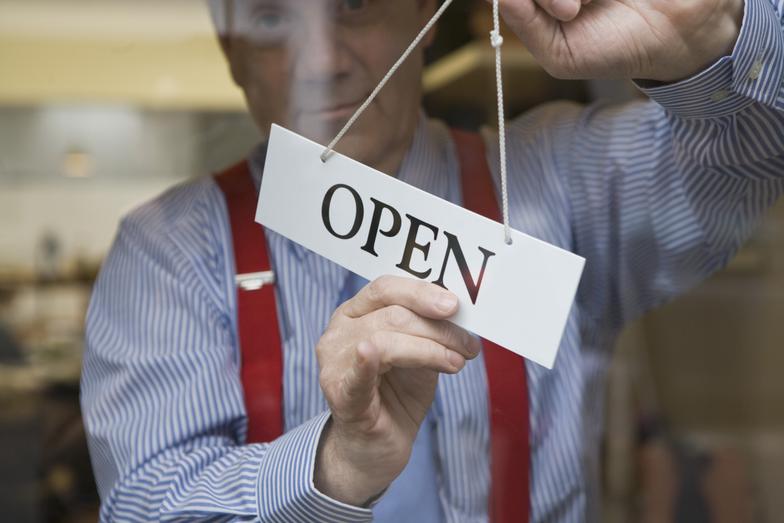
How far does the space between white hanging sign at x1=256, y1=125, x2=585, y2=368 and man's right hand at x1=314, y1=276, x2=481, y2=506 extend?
0.01 metres

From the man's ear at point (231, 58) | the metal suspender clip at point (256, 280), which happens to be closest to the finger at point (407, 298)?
the metal suspender clip at point (256, 280)

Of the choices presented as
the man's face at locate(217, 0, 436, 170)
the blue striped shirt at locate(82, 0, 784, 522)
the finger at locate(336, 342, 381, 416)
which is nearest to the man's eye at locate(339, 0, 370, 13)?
the man's face at locate(217, 0, 436, 170)

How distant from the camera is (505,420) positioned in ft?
2.17

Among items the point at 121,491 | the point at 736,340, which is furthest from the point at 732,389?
the point at 121,491

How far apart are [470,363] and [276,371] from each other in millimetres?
129

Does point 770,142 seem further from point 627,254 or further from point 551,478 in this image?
point 551,478

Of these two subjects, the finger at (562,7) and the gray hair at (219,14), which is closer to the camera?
the finger at (562,7)

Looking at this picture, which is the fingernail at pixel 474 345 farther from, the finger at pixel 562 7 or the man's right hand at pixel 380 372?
the finger at pixel 562 7

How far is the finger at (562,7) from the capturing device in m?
0.53

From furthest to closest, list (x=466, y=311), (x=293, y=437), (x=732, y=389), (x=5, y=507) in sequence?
(x=732, y=389) → (x=5, y=507) → (x=293, y=437) → (x=466, y=311)

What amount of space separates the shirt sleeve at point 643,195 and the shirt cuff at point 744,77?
5 centimetres

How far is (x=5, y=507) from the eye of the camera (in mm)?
1009

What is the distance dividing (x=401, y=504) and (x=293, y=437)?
9cm

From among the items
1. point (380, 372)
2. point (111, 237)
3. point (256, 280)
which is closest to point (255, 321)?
point (256, 280)
